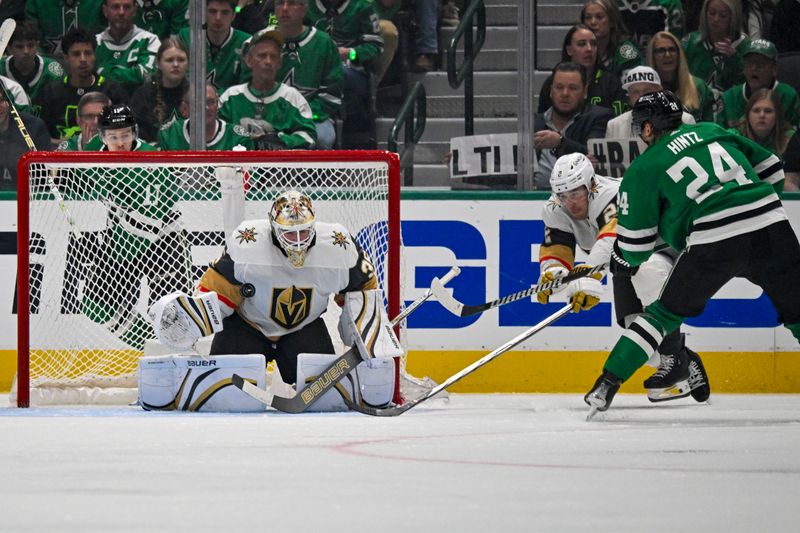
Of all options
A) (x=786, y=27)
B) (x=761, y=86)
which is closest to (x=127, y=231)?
(x=761, y=86)

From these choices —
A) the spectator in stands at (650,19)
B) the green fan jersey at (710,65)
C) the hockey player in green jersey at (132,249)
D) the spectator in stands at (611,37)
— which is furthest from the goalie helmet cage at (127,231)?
the green fan jersey at (710,65)

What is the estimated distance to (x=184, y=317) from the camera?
17.2 ft

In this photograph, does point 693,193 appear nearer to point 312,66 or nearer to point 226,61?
point 312,66

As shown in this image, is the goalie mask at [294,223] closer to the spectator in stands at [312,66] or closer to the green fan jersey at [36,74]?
the spectator in stands at [312,66]

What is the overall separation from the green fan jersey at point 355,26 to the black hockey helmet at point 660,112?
168 cm

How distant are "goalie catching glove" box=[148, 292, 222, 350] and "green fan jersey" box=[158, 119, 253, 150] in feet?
4.43

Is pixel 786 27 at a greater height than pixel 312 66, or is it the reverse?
pixel 786 27

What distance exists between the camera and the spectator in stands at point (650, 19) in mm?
6469

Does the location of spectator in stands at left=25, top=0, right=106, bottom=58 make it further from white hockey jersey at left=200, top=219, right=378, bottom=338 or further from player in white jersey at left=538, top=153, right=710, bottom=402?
player in white jersey at left=538, top=153, right=710, bottom=402

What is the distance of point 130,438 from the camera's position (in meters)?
4.22

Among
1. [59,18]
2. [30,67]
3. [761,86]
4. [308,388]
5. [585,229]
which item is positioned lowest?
[308,388]

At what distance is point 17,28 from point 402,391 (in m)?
2.31

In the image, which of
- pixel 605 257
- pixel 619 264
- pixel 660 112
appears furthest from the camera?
pixel 605 257

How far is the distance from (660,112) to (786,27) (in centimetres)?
172
